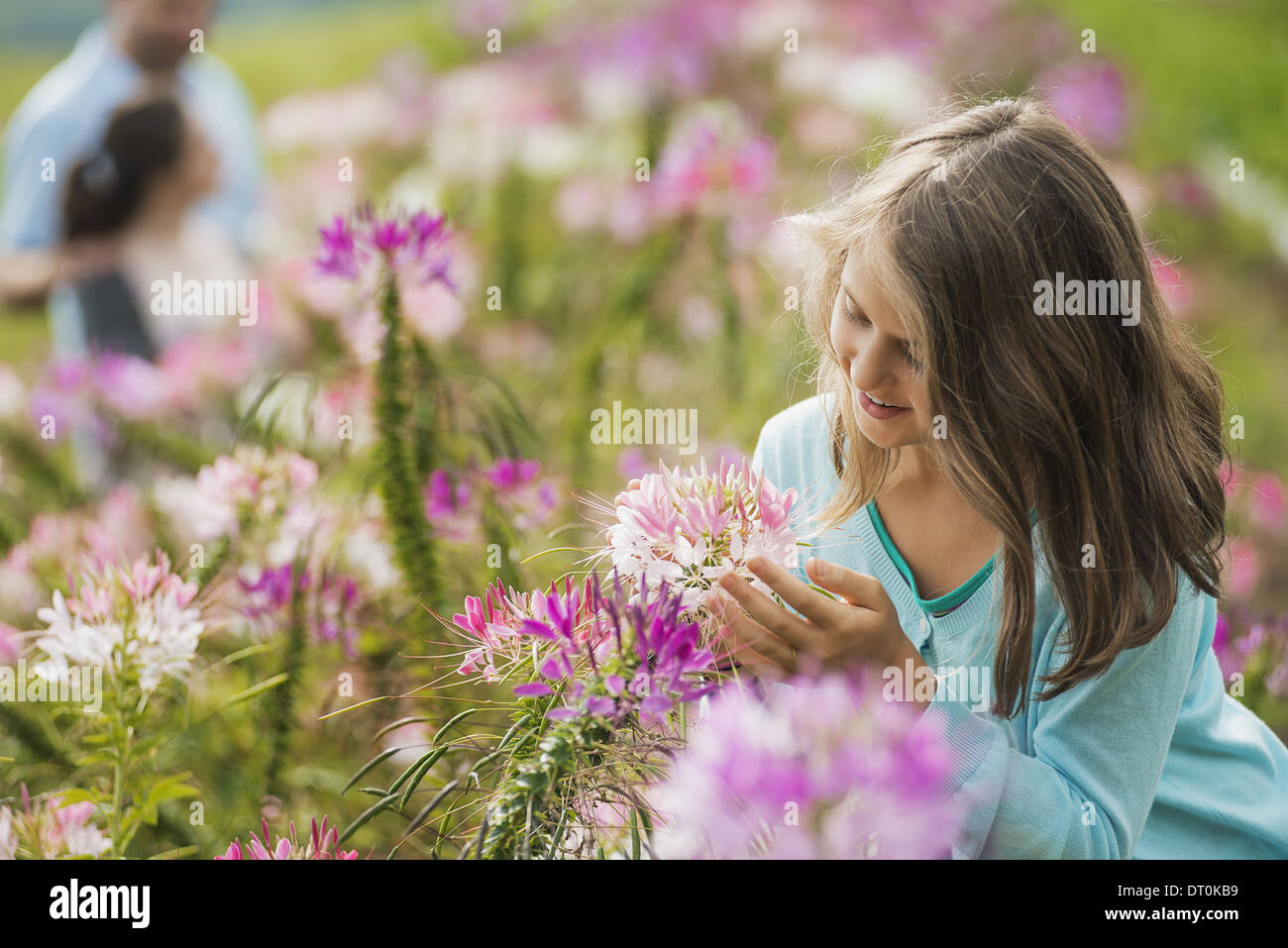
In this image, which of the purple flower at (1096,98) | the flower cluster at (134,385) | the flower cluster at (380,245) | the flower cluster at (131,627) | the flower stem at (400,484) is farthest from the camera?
the purple flower at (1096,98)

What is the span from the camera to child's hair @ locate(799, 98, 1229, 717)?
936 mm

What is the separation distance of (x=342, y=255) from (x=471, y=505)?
358 mm

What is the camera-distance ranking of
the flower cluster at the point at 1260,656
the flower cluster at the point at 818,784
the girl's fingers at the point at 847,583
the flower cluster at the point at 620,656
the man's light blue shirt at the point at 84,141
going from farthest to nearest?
1. the man's light blue shirt at the point at 84,141
2. the flower cluster at the point at 1260,656
3. the girl's fingers at the point at 847,583
4. the flower cluster at the point at 620,656
5. the flower cluster at the point at 818,784

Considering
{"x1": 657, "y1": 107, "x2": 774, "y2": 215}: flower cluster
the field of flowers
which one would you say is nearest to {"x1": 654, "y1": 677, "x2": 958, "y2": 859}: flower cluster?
the field of flowers

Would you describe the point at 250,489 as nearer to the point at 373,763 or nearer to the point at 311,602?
the point at 311,602

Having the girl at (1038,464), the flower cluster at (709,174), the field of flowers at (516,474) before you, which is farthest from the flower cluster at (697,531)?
the flower cluster at (709,174)

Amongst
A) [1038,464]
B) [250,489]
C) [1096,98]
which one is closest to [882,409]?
[1038,464]

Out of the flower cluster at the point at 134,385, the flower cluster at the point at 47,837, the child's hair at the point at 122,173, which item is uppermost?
the child's hair at the point at 122,173

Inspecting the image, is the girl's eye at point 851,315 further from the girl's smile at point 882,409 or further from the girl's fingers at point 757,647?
the girl's fingers at point 757,647

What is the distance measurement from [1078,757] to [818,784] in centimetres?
53

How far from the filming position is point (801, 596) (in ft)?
2.46

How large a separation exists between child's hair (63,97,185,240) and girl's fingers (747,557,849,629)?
2606 mm

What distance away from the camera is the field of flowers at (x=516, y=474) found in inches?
28.0
